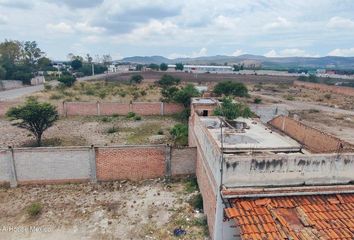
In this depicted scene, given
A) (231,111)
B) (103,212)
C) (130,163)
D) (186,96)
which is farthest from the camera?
(186,96)

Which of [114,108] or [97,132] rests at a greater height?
[114,108]

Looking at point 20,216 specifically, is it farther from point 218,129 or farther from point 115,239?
point 218,129

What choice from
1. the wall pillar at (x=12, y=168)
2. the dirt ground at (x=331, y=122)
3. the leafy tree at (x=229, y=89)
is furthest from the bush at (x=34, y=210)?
the leafy tree at (x=229, y=89)

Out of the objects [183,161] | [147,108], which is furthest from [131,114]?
[183,161]

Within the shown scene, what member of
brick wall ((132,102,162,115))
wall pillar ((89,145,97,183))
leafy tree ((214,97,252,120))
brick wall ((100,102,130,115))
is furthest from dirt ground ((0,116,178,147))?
wall pillar ((89,145,97,183))

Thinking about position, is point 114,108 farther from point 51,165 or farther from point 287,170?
point 287,170

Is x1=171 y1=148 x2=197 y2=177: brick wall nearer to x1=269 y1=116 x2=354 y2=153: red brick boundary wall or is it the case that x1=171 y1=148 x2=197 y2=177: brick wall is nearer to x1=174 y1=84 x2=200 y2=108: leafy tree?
x1=269 y1=116 x2=354 y2=153: red brick boundary wall

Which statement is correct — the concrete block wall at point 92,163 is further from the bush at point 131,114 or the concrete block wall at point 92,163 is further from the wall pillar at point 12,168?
the bush at point 131,114
